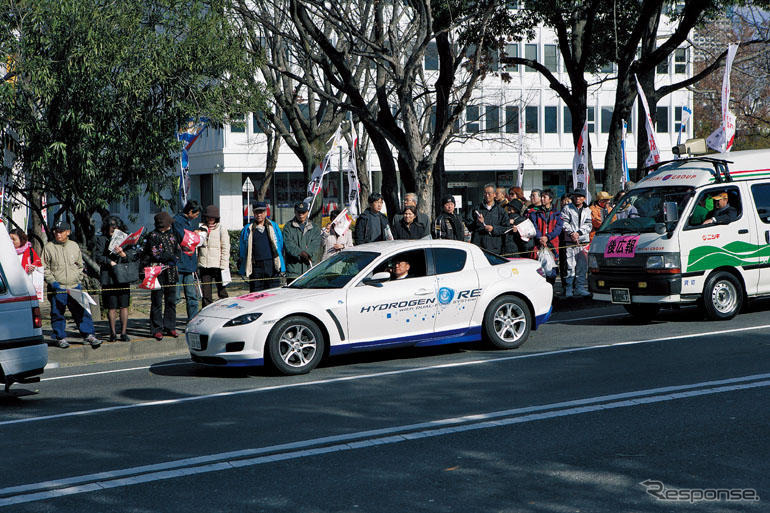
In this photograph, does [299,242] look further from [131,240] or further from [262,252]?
[131,240]

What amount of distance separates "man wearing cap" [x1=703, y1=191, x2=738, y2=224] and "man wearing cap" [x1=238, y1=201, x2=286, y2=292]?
244 inches

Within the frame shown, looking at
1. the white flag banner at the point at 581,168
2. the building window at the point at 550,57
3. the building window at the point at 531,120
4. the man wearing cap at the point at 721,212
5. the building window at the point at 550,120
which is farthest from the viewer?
the building window at the point at 550,120

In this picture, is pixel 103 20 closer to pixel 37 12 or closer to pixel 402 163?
pixel 37 12

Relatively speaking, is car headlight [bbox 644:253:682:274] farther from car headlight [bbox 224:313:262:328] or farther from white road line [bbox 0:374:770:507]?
car headlight [bbox 224:313:262:328]

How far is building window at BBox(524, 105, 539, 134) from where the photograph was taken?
54388mm

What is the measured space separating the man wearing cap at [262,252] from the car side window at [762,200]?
22.8ft

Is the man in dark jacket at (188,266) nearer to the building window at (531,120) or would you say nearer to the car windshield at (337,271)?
the car windshield at (337,271)

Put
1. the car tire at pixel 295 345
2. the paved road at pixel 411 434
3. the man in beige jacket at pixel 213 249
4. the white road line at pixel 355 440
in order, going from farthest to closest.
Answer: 1. the man in beige jacket at pixel 213 249
2. the car tire at pixel 295 345
3. the white road line at pixel 355 440
4. the paved road at pixel 411 434

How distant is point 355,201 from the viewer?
20781 mm

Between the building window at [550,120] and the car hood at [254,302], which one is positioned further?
the building window at [550,120]

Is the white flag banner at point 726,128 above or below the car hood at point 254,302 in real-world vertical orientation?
above

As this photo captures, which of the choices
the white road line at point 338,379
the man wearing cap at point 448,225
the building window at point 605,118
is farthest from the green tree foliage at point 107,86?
the building window at point 605,118

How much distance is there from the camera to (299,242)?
13984 mm

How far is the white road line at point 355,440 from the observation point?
237 inches
